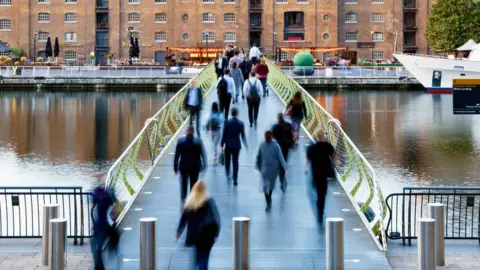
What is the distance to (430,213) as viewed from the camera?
17.7 metres

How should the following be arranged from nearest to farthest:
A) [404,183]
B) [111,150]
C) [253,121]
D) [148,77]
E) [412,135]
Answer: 1. [253,121]
2. [404,183]
3. [111,150]
4. [412,135]
5. [148,77]

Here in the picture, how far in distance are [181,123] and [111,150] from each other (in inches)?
691

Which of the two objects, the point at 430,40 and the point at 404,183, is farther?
the point at 430,40

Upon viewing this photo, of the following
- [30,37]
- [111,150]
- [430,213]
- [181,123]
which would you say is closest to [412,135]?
[111,150]

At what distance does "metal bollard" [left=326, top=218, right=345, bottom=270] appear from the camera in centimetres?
1573

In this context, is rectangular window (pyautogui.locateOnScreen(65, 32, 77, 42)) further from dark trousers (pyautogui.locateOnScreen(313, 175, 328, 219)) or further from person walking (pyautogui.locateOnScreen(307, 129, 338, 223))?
dark trousers (pyautogui.locateOnScreen(313, 175, 328, 219))

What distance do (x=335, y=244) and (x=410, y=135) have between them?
4352 cm

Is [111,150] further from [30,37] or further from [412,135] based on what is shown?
[30,37]

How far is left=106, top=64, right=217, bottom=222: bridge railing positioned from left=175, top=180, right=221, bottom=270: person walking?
152 inches

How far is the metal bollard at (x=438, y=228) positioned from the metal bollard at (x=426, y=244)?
1.35m

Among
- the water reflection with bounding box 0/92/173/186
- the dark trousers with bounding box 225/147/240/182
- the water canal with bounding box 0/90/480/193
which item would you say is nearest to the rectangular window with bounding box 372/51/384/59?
the water canal with bounding box 0/90/480/193

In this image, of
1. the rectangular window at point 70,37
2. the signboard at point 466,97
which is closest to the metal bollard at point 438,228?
the signboard at point 466,97

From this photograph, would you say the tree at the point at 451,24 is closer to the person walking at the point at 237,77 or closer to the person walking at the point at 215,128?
the person walking at the point at 237,77

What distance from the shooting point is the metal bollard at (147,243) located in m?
15.7
